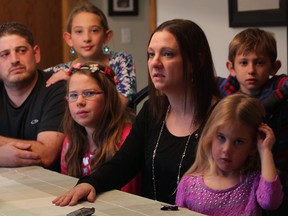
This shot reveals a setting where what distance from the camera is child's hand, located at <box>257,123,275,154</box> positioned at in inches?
68.4

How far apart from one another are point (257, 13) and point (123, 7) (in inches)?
70.7

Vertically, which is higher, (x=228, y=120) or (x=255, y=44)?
(x=255, y=44)

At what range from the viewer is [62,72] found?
2949mm

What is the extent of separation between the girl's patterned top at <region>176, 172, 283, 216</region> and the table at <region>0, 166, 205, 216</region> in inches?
5.2

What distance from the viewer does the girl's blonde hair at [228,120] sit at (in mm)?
1787

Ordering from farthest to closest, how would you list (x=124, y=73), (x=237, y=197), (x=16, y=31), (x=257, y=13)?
(x=257, y=13)
(x=124, y=73)
(x=16, y=31)
(x=237, y=197)

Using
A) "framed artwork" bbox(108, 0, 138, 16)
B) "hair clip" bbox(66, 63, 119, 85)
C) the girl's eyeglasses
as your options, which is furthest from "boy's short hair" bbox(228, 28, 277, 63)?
"framed artwork" bbox(108, 0, 138, 16)

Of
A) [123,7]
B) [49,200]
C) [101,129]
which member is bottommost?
[49,200]

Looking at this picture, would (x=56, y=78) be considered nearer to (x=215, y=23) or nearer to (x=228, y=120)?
(x=228, y=120)

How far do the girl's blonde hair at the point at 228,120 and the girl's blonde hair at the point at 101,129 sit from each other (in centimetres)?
54

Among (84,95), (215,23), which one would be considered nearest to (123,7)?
(215,23)

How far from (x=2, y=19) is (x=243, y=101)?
3.42m

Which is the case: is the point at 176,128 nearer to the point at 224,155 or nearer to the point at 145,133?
the point at 145,133

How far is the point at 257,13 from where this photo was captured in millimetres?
3955
